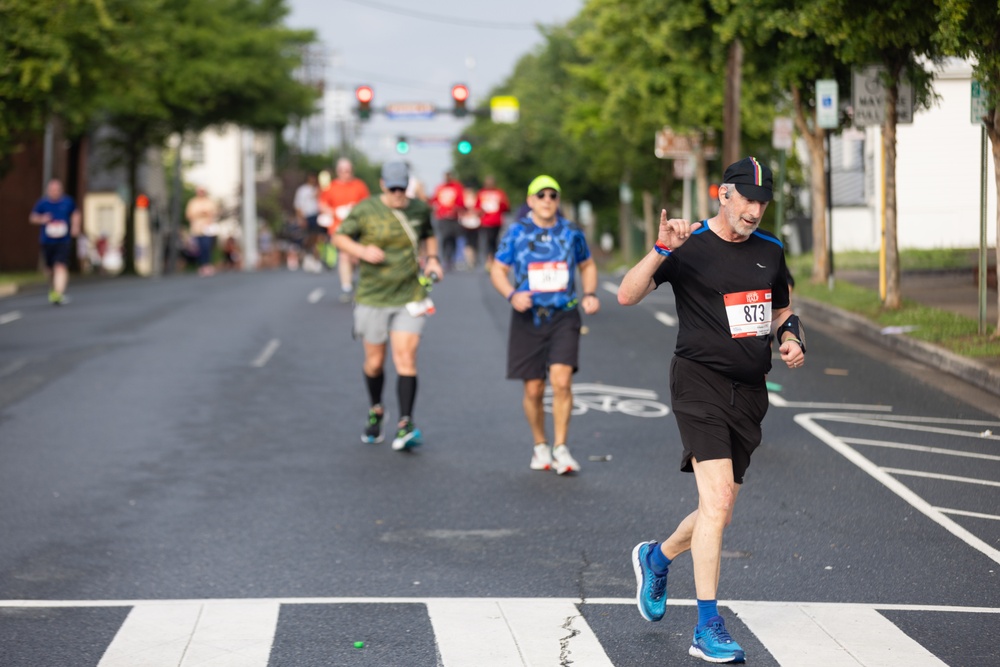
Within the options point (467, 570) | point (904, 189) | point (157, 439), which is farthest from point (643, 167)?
point (467, 570)

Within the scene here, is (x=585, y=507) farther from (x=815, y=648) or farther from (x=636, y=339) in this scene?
(x=636, y=339)

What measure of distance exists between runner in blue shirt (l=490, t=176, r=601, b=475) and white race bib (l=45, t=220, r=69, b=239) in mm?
15897

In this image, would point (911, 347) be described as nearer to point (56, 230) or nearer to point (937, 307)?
point (937, 307)

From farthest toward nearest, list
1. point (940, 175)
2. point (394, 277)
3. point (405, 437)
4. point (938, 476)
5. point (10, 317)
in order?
1. point (940, 175)
2. point (10, 317)
3. point (394, 277)
4. point (405, 437)
5. point (938, 476)

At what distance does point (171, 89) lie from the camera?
4544cm

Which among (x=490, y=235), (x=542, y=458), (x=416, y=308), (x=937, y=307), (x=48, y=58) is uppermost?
(x=48, y=58)

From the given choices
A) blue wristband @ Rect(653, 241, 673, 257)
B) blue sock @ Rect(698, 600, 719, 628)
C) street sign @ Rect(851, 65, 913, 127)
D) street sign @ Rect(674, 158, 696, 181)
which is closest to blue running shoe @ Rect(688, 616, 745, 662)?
blue sock @ Rect(698, 600, 719, 628)

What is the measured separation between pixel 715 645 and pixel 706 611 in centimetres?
17

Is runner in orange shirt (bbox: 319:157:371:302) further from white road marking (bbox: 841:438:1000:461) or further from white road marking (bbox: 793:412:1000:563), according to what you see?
white road marking (bbox: 841:438:1000:461)

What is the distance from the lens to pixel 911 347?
16234 millimetres

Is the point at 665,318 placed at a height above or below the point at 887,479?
above

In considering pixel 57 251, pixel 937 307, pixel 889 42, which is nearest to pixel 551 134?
pixel 57 251

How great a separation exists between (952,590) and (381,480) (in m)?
4.13

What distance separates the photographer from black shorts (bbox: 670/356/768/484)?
6297 millimetres
